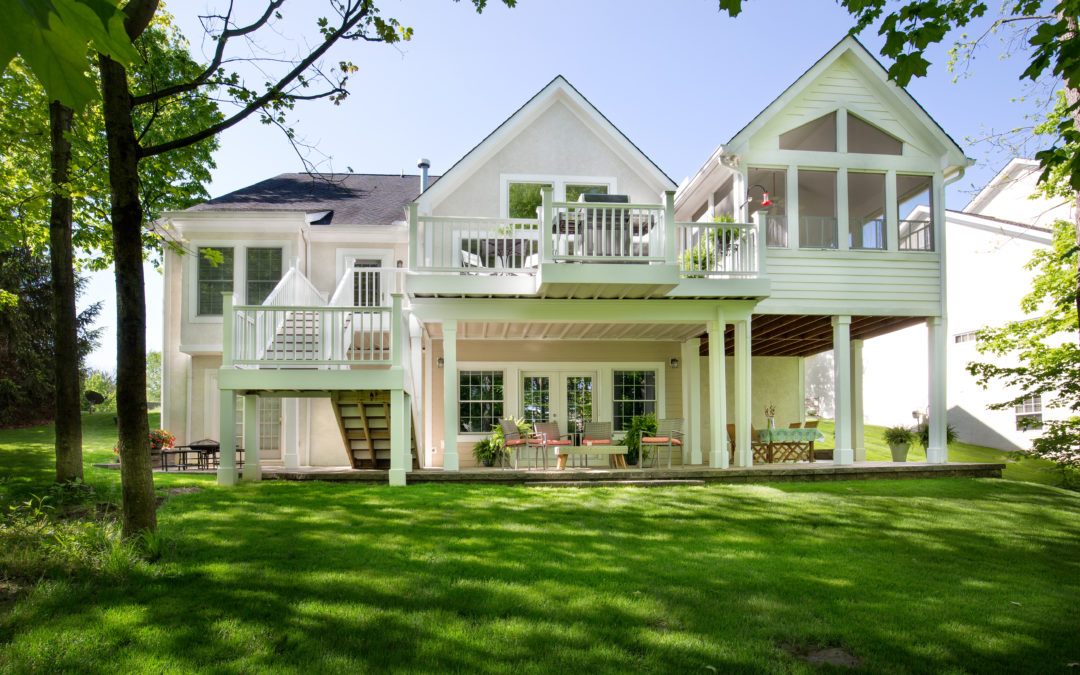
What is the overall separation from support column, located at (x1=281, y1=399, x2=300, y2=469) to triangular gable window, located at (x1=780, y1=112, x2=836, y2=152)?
10.6 meters

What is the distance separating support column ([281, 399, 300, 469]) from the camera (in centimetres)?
1381

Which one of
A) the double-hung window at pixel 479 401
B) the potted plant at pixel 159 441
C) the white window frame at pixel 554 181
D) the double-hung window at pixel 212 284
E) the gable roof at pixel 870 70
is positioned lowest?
the potted plant at pixel 159 441

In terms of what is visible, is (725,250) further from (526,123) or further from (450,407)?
(450,407)

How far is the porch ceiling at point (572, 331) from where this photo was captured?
43.0ft

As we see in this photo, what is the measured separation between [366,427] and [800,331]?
8658mm

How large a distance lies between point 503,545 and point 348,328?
5.86 m

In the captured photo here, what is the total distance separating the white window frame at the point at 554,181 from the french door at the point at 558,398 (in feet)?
11.5

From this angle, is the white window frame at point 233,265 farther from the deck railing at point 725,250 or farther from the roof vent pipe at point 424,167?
the deck railing at point 725,250

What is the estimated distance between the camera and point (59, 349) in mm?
8766

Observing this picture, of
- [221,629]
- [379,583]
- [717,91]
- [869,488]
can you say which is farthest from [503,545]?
[717,91]

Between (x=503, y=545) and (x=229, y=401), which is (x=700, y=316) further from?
(x=229, y=401)

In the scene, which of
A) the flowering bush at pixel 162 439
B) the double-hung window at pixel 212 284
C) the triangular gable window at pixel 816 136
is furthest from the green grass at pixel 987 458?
the flowering bush at pixel 162 439

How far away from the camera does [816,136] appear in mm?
12789

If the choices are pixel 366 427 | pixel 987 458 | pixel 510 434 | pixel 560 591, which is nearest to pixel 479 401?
pixel 510 434
